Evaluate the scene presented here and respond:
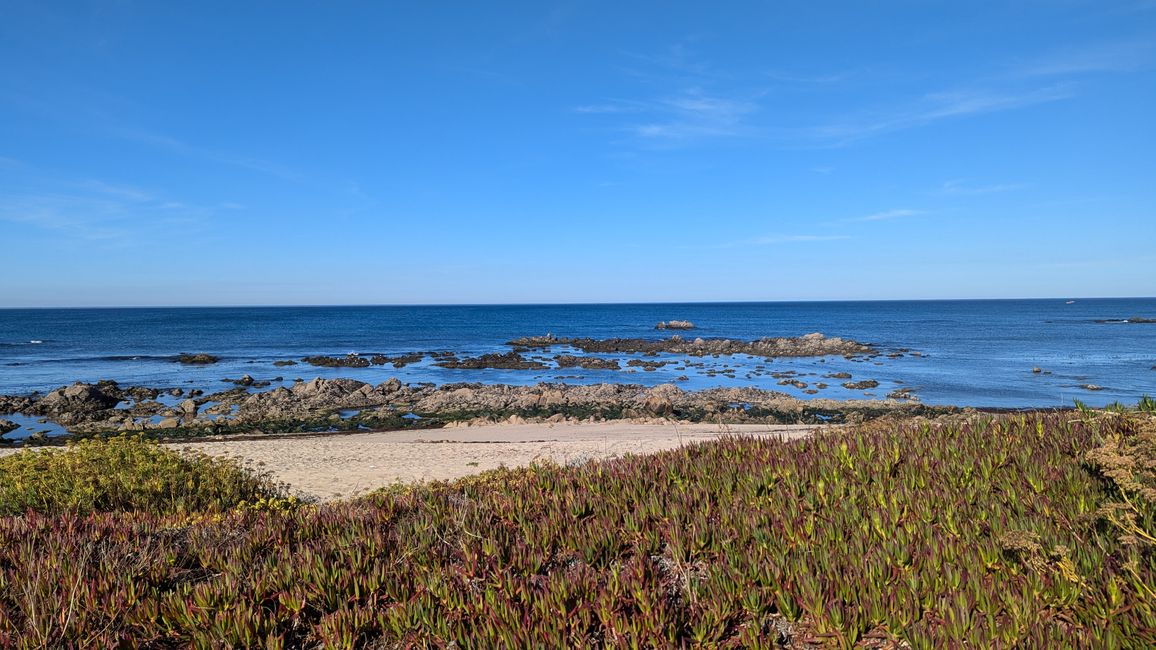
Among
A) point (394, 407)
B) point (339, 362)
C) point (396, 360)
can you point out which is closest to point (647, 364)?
point (396, 360)

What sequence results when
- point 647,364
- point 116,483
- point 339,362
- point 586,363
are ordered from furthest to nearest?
point 339,362 < point 586,363 < point 647,364 < point 116,483

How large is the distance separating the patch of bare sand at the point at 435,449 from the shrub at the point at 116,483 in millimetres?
3443

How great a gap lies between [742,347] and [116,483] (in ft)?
190

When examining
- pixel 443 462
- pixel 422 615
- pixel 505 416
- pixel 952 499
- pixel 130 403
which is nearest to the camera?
pixel 422 615

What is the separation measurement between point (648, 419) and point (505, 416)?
20.3ft

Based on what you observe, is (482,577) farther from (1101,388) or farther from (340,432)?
(1101,388)

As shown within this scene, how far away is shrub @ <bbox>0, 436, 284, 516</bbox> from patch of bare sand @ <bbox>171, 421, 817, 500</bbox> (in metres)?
3.44

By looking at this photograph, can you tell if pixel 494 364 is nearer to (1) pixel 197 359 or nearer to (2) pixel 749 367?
(2) pixel 749 367

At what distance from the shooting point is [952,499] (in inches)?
199

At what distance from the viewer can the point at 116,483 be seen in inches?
332

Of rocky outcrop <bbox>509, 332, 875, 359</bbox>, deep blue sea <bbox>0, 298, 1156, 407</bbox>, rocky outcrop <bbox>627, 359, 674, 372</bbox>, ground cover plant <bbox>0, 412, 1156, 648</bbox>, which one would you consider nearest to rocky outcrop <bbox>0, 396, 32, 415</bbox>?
deep blue sea <bbox>0, 298, 1156, 407</bbox>

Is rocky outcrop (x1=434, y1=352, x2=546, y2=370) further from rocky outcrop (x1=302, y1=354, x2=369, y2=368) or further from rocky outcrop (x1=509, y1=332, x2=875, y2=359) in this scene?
rocky outcrop (x1=509, y1=332, x2=875, y2=359)

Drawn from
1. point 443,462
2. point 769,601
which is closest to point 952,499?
point 769,601

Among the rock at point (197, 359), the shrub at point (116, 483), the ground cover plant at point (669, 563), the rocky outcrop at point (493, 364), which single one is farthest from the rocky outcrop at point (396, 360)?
the ground cover plant at point (669, 563)
